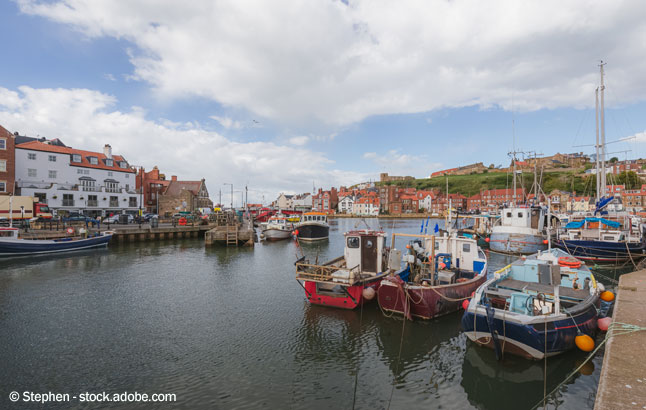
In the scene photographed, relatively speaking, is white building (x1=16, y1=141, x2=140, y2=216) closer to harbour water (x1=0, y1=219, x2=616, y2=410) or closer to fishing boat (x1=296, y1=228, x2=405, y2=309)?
harbour water (x1=0, y1=219, x2=616, y2=410)

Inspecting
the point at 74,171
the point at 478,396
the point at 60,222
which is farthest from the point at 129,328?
the point at 74,171

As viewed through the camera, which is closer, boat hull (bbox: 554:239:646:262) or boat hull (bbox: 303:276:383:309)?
boat hull (bbox: 303:276:383:309)

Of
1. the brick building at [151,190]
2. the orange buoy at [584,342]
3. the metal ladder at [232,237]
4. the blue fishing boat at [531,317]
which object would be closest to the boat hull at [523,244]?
the blue fishing boat at [531,317]

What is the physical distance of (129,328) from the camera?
12.5m

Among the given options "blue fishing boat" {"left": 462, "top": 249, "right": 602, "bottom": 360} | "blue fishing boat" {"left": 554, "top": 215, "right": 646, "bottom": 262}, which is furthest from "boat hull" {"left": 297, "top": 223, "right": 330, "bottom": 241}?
"blue fishing boat" {"left": 462, "top": 249, "right": 602, "bottom": 360}

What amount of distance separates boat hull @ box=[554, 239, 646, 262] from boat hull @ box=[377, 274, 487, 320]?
17548 mm

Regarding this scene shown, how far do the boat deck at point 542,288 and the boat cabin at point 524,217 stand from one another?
23.0 m

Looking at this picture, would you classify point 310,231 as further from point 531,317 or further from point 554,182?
point 554,182

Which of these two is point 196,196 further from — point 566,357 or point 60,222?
point 566,357

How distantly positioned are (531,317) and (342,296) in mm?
7587

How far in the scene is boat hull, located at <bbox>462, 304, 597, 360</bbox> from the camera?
8.88 m

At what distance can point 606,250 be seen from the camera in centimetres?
2494

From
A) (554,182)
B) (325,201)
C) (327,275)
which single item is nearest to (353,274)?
(327,275)

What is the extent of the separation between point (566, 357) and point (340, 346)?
7.41 m
